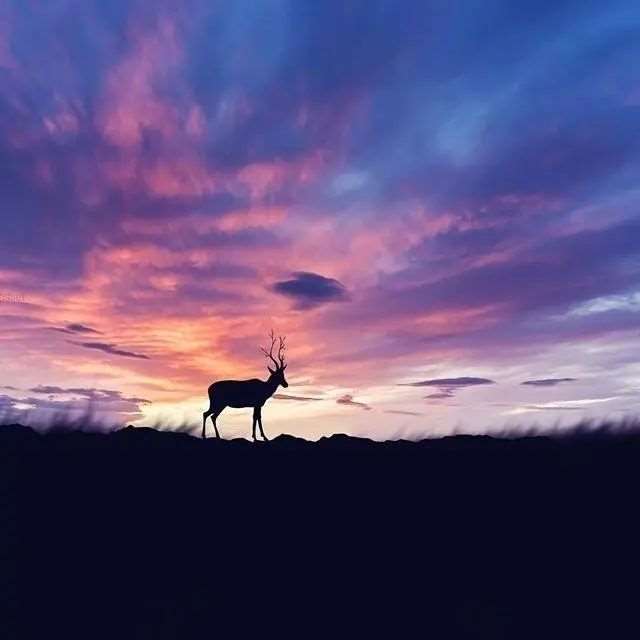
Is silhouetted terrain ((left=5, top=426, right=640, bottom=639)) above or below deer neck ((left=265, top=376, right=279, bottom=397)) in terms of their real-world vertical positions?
below

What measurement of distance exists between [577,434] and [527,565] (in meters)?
7.92

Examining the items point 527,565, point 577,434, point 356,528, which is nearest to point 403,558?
point 356,528

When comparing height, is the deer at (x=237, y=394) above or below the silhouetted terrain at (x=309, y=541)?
above

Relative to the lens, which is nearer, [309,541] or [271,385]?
[309,541]

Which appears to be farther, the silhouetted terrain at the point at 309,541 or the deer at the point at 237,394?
the deer at the point at 237,394

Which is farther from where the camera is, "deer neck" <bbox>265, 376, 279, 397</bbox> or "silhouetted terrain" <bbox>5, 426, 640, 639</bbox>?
"deer neck" <bbox>265, 376, 279, 397</bbox>

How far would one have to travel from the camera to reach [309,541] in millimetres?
14516

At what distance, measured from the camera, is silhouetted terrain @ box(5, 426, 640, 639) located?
43.9 feet

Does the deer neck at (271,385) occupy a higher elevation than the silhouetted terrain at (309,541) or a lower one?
higher

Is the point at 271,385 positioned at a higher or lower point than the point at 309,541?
higher

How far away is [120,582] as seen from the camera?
1375 cm

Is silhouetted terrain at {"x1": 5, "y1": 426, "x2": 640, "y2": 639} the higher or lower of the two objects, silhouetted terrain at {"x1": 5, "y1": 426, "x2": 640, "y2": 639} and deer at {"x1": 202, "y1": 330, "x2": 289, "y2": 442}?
the lower

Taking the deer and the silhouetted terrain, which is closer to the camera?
the silhouetted terrain

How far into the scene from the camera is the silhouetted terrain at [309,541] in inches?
526
